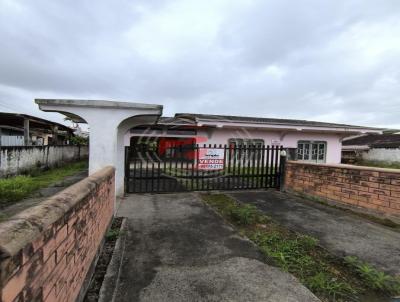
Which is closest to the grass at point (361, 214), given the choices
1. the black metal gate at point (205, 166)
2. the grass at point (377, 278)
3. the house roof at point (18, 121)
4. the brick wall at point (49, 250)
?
the black metal gate at point (205, 166)

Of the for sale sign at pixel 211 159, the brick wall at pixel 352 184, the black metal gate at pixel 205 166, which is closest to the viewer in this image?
the brick wall at pixel 352 184

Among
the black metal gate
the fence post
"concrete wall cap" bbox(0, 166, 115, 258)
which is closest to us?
"concrete wall cap" bbox(0, 166, 115, 258)

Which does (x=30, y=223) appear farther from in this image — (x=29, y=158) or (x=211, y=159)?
(x=29, y=158)

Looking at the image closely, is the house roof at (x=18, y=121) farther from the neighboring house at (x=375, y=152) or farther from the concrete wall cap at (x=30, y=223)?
the neighboring house at (x=375, y=152)

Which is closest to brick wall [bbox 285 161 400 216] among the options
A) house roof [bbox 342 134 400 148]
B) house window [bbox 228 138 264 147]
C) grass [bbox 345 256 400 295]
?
grass [bbox 345 256 400 295]

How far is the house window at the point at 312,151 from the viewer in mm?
15219

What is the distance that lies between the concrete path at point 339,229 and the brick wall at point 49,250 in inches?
134

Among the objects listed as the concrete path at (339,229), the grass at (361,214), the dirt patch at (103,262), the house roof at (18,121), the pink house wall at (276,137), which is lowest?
the dirt patch at (103,262)

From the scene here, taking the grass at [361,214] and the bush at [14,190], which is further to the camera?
the bush at [14,190]

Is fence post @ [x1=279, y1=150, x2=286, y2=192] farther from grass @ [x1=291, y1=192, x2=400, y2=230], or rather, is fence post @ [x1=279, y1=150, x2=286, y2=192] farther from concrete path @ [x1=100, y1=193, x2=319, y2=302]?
concrete path @ [x1=100, y1=193, x2=319, y2=302]

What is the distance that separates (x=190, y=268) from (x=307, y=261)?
1.58 metres

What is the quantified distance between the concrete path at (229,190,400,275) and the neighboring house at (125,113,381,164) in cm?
645

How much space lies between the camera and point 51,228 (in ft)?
5.06

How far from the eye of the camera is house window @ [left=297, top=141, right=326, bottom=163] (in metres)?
15.2
